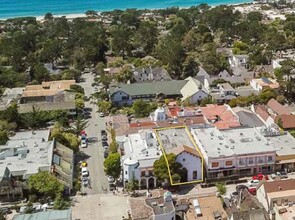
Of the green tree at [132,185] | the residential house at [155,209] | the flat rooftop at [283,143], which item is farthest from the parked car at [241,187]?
the green tree at [132,185]

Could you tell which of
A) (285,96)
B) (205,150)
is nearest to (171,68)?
(285,96)

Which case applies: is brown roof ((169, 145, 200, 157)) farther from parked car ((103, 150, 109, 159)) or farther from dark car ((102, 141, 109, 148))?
dark car ((102, 141, 109, 148))

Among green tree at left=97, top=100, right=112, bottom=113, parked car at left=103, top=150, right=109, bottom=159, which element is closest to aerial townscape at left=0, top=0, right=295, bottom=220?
parked car at left=103, top=150, right=109, bottom=159

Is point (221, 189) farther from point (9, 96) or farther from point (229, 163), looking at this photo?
point (9, 96)

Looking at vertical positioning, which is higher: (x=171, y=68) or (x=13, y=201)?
(x=171, y=68)

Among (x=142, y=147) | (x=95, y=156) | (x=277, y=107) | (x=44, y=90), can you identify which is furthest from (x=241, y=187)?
(x=44, y=90)

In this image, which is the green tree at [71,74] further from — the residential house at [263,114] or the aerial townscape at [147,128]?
the residential house at [263,114]

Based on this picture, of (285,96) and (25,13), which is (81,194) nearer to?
(285,96)
